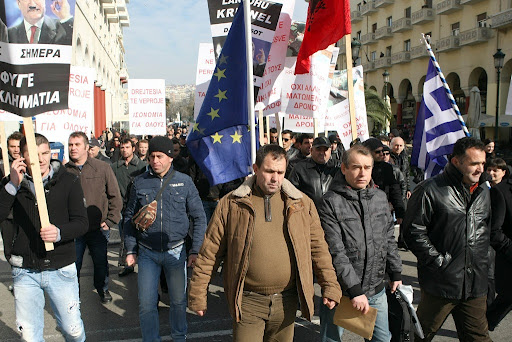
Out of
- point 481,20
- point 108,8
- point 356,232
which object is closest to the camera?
point 356,232

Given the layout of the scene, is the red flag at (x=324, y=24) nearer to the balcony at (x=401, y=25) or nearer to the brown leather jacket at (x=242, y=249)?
the brown leather jacket at (x=242, y=249)

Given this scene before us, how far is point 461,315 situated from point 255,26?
4604 mm

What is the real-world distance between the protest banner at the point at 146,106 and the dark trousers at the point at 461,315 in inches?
297

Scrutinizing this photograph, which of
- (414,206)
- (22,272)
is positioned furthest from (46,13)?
(414,206)

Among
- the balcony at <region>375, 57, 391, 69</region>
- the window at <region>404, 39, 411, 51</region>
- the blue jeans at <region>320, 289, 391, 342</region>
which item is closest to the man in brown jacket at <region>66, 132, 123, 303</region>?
the blue jeans at <region>320, 289, 391, 342</region>

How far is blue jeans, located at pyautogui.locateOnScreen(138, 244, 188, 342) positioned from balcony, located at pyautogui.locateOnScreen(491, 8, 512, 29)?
31091 millimetres

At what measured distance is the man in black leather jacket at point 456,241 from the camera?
3.37 meters

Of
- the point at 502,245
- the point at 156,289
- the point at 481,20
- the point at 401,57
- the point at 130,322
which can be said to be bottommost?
the point at 130,322

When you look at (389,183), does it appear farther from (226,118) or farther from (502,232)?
(226,118)

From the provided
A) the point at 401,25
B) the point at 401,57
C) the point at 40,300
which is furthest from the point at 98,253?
the point at 401,25

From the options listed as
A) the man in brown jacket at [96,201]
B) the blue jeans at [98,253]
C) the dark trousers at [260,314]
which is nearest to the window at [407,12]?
the man in brown jacket at [96,201]

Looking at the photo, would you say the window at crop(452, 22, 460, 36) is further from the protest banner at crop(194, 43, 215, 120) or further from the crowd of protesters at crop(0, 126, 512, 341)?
the crowd of protesters at crop(0, 126, 512, 341)

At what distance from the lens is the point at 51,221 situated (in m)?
3.43

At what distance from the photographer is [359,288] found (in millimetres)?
3102
